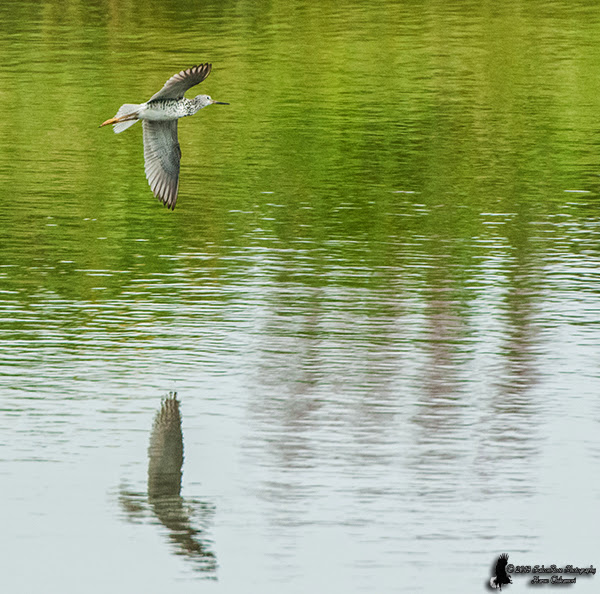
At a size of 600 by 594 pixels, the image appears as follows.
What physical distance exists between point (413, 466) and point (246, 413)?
1.92 metres

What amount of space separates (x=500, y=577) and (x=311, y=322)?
21.9ft

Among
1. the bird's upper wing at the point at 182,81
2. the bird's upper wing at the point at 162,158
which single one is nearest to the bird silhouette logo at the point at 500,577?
the bird's upper wing at the point at 182,81

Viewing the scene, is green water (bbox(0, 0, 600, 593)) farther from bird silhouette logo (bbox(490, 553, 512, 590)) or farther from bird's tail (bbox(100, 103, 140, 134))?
bird's tail (bbox(100, 103, 140, 134))

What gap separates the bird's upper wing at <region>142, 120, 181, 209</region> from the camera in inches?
693

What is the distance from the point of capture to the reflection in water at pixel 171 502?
11219 mm

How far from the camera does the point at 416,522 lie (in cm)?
1159

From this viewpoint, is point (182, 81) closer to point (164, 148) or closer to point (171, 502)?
point (164, 148)

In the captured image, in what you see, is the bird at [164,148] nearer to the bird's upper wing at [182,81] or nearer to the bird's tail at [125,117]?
the bird's tail at [125,117]

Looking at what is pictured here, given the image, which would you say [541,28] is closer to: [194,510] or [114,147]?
[114,147]

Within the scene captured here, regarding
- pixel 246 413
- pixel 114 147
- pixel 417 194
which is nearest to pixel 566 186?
pixel 417 194

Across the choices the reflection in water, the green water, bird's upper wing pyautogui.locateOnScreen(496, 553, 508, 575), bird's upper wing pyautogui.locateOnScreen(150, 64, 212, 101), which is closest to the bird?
bird's upper wing pyautogui.locateOnScreen(150, 64, 212, 101)

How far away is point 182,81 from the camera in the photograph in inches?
629

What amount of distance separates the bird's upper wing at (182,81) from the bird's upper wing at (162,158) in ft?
Answer: 2.44

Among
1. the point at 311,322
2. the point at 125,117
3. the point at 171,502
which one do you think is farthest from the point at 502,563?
the point at 125,117
